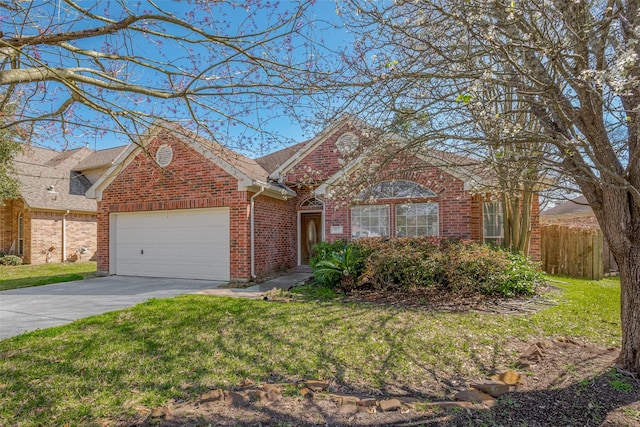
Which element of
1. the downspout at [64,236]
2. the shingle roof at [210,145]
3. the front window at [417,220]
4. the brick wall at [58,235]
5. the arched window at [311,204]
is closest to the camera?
the shingle roof at [210,145]

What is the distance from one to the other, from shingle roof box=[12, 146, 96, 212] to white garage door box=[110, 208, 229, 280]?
4.92 m

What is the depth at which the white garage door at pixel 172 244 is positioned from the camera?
10727 millimetres

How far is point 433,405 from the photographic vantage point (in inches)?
122

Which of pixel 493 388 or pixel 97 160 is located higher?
pixel 97 160

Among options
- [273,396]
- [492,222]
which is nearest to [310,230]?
[492,222]

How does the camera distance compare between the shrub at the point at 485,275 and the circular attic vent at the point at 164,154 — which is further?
the circular attic vent at the point at 164,154

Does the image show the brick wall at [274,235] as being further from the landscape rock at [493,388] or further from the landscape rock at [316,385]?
the landscape rock at [493,388]

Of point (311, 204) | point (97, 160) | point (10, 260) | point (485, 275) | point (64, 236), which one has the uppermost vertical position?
point (97, 160)

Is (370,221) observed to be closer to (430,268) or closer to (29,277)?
(430,268)

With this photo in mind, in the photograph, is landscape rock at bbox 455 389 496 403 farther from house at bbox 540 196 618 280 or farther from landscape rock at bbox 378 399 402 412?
house at bbox 540 196 618 280

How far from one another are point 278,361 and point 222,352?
2.55 ft

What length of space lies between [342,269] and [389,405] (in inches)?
224

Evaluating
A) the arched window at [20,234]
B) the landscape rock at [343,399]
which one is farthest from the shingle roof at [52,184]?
the landscape rock at [343,399]

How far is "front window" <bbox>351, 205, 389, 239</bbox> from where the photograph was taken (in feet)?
36.4
